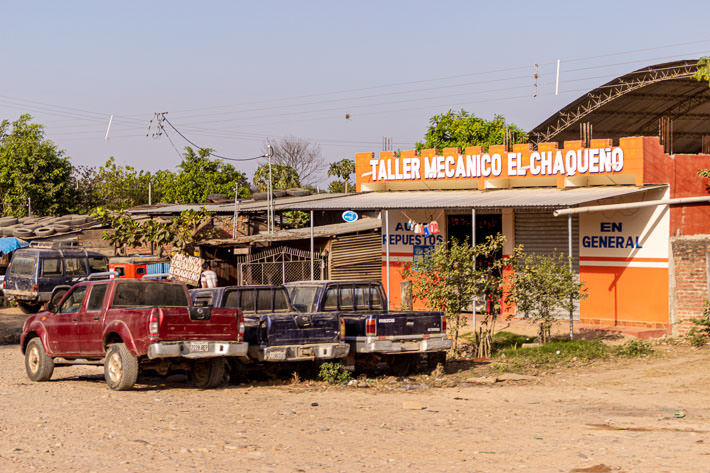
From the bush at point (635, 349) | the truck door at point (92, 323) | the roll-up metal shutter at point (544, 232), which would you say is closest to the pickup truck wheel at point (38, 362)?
the truck door at point (92, 323)

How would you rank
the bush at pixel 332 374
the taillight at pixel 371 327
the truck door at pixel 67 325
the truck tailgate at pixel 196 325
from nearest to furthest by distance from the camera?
the truck tailgate at pixel 196 325, the truck door at pixel 67 325, the bush at pixel 332 374, the taillight at pixel 371 327

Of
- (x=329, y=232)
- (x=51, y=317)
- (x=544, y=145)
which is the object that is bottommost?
(x=51, y=317)

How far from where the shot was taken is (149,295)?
14.2m

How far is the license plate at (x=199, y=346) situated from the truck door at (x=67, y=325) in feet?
7.92

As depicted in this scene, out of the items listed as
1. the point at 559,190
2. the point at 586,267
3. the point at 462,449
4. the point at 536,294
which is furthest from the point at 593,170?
the point at 462,449

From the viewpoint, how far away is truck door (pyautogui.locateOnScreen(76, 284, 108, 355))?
1391cm

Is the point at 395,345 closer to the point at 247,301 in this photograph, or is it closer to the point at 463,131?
the point at 247,301

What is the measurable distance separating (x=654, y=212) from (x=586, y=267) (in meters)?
2.30

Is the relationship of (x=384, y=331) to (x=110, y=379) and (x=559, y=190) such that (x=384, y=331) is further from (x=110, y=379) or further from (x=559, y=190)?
(x=559, y=190)

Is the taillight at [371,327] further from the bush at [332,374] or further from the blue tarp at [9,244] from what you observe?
the blue tarp at [9,244]

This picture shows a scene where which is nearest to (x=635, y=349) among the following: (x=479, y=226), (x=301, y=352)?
(x=301, y=352)

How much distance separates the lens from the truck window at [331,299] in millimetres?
15609

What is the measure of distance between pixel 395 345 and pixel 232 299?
9.62 feet

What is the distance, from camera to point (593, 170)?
74.2ft
